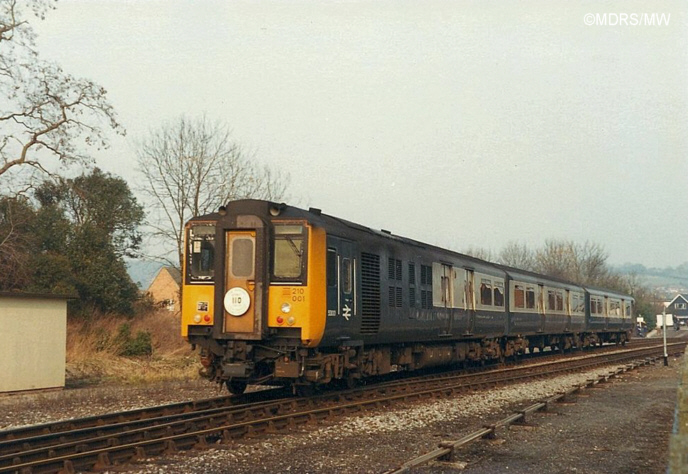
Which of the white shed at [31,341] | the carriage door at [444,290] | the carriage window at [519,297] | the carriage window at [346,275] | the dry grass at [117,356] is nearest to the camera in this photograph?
the carriage window at [346,275]

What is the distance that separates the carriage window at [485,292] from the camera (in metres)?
22.7

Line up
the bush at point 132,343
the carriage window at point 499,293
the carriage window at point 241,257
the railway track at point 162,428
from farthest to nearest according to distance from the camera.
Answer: the carriage window at point 499,293 → the bush at point 132,343 → the carriage window at point 241,257 → the railway track at point 162,428

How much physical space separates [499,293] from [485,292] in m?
1.54

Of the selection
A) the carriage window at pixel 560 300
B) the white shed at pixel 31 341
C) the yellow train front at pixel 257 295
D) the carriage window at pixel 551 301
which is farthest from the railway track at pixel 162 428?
the carriage window at pixel 560 300

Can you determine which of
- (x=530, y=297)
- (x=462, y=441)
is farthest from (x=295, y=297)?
(x=530, y=297)

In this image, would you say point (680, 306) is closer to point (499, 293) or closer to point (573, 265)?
point (573, 265)

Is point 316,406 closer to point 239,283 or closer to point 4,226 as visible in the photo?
point 239,283

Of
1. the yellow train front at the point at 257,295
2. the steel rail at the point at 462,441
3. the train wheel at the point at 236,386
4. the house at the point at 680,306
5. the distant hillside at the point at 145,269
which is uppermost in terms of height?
the house at the point at 680,306

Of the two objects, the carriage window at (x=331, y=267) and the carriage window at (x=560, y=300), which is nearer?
the carriage window at (x=331, y=267)

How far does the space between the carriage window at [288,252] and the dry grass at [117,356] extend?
7835mm

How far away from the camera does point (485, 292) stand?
23016mm

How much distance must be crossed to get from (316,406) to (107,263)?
66.7 feet

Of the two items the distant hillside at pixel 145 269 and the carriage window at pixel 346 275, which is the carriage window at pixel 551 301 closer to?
the distant hillside at pixel 145 269

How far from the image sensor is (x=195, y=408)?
41.3 ft
